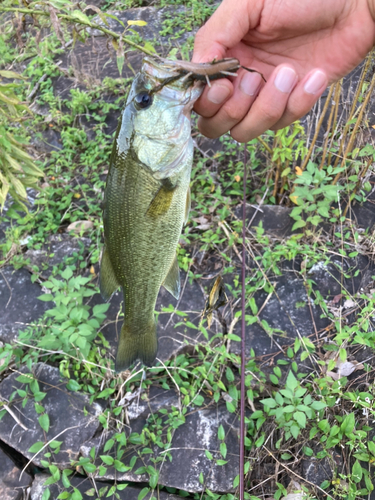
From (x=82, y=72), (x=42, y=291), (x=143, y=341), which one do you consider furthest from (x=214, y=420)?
(x=82, y=72)

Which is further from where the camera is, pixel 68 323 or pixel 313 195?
pixel 313 195

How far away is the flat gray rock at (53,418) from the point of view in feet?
9.09

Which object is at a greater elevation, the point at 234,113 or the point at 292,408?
the point at 234,113

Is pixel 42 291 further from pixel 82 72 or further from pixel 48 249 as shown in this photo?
pixel 82 72

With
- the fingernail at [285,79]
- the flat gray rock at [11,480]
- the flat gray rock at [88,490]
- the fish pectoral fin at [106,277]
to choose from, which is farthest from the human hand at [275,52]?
the flat gray rock at [11,480]

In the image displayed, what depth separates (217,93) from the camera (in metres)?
1.72

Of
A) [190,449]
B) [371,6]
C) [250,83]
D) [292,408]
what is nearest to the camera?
[250,83]

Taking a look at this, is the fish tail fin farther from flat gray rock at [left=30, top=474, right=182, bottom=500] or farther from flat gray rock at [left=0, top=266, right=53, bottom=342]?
flat gray rock at [left=0, top=266, right=53, bottom=342]

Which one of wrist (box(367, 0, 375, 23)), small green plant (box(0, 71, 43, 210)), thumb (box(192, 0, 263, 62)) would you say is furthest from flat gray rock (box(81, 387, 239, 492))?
wrist (box(367, 0, 375, 23))

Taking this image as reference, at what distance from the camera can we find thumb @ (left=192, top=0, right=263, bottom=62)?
1903mm

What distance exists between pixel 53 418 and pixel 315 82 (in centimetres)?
291

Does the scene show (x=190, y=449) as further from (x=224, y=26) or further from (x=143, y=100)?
(x=224, y=26)

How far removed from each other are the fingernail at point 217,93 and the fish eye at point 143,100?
0.31 metres

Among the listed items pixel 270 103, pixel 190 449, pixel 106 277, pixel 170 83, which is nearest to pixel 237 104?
pixel 270 103
